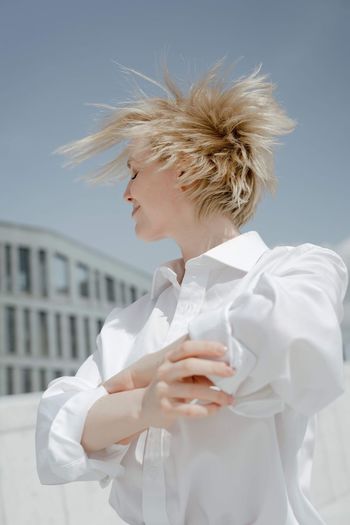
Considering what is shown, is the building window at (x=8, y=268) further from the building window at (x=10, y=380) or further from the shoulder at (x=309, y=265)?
the shoulder at (x=309, y=265)

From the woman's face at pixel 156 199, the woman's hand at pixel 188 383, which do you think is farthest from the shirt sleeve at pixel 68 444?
the woman's face at pixel 156 199

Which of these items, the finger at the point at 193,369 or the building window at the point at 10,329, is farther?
the building window at the point at 10,329

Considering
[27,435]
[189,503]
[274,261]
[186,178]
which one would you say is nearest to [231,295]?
[274,261]

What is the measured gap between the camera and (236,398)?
31.6 inches

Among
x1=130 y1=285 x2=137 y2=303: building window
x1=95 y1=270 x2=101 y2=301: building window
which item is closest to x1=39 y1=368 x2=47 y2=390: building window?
x1=95 y1=270 x2=101 y2=301: building window

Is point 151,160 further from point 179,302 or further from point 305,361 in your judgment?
point 305,361

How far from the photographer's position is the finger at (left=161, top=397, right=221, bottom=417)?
768 mm

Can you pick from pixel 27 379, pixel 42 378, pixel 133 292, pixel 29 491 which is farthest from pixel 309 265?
pixel 133 292

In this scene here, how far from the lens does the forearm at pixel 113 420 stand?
87cm

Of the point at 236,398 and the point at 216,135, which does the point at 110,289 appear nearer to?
the point at 216,135

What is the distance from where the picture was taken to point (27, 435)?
198 centimetres

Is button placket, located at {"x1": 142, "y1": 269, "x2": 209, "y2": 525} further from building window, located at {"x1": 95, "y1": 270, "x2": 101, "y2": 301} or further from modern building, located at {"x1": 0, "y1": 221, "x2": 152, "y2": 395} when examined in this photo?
building window, located at {"x1": 95, "y1": 270, "x2": 101, "y2": 301}

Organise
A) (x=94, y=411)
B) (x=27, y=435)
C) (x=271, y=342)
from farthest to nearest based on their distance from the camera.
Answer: (x=27, y=435)
(x=94, y=411)
(x=271, y=342)

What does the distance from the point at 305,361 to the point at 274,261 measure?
24 centimetres
